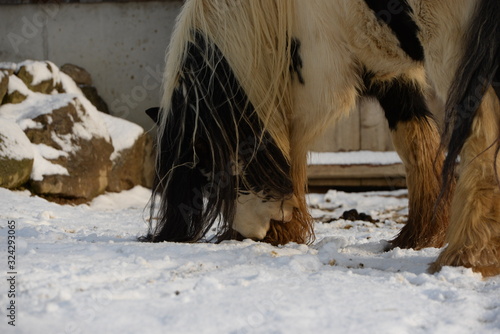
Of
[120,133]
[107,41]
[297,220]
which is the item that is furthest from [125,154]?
[297,220]

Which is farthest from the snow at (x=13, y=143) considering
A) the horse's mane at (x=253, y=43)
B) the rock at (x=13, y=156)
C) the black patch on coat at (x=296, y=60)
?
the black patch on coat at (x=296, y=60)

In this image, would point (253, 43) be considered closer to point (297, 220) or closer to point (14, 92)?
point (297, 220)

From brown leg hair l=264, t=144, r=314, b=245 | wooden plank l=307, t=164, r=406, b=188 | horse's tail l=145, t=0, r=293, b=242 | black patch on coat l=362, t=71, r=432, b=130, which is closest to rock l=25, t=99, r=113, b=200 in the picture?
wooden plank l=307, t=164, r=406, b=188

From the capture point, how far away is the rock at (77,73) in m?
7.62

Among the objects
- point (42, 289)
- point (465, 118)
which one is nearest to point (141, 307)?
point (42, 289)

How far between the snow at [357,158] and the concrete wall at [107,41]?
2070 mm

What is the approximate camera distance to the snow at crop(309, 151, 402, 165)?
6.96 m

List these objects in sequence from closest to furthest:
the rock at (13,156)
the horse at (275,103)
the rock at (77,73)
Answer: the horse at (275,103) < the rock at (13,156) < the rock at (77,73)

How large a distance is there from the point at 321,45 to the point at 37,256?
1.39 m

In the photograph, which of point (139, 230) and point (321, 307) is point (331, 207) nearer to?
point (139, 230)

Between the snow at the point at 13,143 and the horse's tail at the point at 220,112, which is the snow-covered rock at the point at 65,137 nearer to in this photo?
the snow at the point at 13,143

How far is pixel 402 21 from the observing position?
2.43 meters

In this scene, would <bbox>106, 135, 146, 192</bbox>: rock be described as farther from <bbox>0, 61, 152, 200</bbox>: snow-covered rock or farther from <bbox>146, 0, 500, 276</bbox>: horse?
<bbox>146, 0, 500, 276</bbox>: horse

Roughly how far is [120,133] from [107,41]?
1.49m
